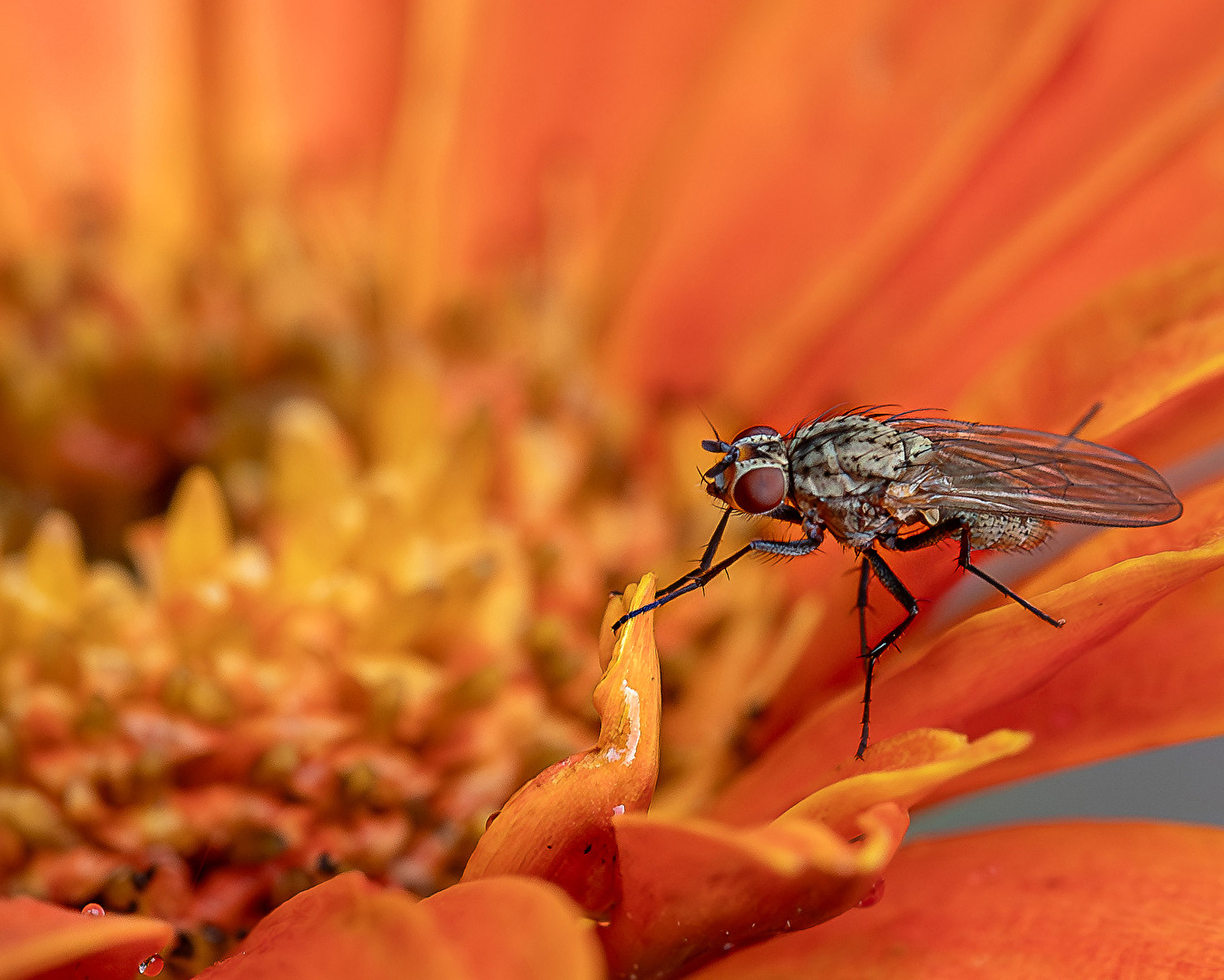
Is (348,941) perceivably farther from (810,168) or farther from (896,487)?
(810,168)

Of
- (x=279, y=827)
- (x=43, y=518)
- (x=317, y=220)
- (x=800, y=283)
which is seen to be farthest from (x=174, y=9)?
(x=279, y=827)

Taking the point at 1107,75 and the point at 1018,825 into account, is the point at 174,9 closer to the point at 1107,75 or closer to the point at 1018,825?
the point at 1107,75

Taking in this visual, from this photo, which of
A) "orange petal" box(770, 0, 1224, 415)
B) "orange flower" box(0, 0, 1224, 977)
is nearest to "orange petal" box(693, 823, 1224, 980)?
"orange flower" box(0, 0, 1224, 977)

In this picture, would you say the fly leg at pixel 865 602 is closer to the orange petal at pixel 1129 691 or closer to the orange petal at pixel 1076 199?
the orange petal at pixel 1129 691

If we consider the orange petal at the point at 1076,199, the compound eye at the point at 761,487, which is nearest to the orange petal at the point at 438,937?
the compound eye at the point at 761,487

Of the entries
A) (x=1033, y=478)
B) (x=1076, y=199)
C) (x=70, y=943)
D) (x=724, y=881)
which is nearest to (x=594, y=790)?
(x=724, y=881)

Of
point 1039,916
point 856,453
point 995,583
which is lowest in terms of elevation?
point 1039,916
